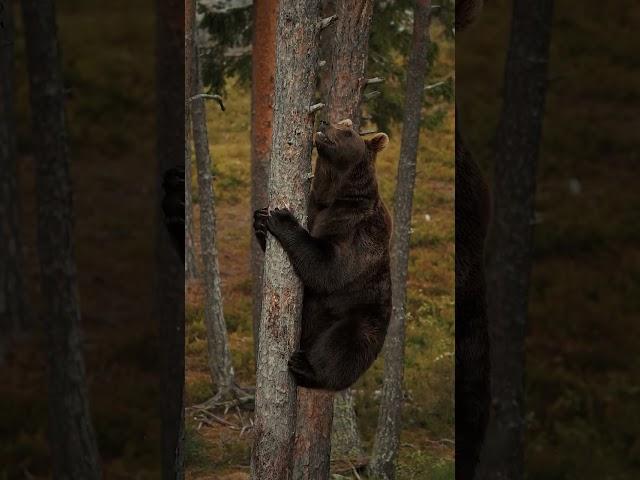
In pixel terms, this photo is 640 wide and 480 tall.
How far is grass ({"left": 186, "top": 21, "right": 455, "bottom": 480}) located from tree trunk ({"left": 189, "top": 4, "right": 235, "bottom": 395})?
0.03m

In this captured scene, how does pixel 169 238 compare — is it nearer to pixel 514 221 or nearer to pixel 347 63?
pixel 347 63

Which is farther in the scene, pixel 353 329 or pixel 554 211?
pixel 554 211

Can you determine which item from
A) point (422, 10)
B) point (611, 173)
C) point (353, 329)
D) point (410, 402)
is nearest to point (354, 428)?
point (410, 402)

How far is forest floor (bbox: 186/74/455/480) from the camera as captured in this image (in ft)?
14.1

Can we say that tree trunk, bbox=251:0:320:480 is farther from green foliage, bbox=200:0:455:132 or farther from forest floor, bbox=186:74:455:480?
green foliage, bbox=200:0:455:132

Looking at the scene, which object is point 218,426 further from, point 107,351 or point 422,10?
point 107,351

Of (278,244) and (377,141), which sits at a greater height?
(377,141)

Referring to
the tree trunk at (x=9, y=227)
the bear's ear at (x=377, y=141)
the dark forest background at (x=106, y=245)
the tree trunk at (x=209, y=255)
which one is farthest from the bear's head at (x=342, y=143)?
the tree trunk at (x=9, y=227)

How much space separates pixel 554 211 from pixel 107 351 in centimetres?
429

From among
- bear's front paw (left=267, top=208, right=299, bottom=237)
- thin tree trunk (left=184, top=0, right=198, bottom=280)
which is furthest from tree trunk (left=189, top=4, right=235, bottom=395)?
bear's front paw (left=267, top=208, right=299, bottom=237)

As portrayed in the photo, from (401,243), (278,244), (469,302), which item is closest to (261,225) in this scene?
(278,244)

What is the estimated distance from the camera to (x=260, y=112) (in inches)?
167

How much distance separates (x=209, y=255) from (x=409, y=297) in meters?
0.80

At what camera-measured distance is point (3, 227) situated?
31.8ft
